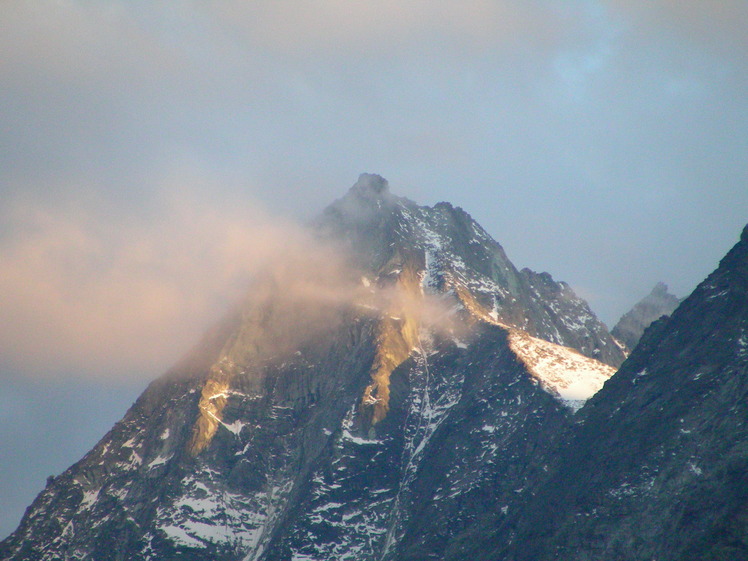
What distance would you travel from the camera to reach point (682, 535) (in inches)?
7810

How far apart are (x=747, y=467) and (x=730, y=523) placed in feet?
44.2

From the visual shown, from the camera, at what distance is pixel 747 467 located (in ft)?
647

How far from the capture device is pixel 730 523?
188250mm

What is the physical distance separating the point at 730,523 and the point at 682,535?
40.4ft

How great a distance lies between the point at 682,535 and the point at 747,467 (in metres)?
17.1
